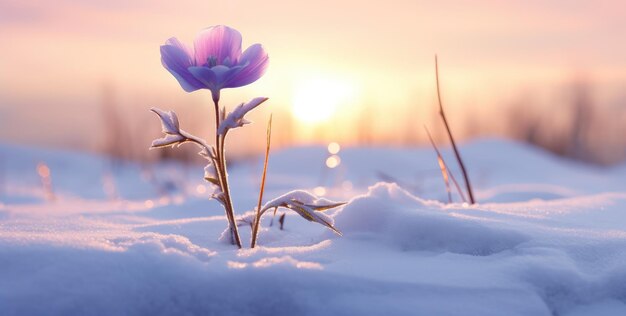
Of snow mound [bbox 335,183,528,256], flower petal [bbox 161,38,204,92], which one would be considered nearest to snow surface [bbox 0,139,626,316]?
snow mound [bbox 335,183,528,256]

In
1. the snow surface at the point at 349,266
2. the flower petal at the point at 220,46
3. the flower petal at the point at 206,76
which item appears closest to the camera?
the snow surface at the point at 349,266

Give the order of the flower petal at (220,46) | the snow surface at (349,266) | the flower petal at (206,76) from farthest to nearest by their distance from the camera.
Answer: the flower petal at (220,46)
the flower petal at (206,76)
the snow surface at (349,266)

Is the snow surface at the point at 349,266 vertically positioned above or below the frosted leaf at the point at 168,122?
below

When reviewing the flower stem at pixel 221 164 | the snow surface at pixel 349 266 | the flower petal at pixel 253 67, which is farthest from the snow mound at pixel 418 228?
the flower petal at pixel 253 67

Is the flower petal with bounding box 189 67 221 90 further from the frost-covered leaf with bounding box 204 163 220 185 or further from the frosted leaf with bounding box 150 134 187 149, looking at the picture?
the frost-covered leaf with bounding box 204 163 220 185

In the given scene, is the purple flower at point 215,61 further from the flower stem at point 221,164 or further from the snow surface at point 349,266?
the snow surface at point 349,266

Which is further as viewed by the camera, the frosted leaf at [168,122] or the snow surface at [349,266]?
the frosted leaf at [168,122]

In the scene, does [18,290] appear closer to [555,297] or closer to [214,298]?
[214,298]
